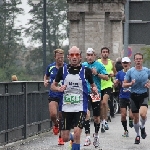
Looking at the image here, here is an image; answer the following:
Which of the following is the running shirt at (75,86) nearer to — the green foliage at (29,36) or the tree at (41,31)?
the green foliage at (29,36)

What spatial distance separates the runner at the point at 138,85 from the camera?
51.0 feet

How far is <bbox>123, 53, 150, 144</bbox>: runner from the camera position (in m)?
15.5

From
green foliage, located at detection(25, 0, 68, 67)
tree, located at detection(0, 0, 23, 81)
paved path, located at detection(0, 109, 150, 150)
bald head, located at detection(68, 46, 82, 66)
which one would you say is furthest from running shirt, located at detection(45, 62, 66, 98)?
green foliage, located at detection(25, 0, 68, 67)

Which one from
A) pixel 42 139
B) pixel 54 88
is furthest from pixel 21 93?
pixel 54 88

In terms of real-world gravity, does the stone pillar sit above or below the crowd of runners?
above

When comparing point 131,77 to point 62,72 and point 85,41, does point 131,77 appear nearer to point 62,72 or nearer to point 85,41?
point 62,72

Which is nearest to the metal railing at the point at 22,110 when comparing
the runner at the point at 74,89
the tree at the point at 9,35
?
the runner at the point at 74,89

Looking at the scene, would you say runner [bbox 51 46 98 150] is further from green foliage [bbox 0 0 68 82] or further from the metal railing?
green foliage [bbox 0 0 68 82]

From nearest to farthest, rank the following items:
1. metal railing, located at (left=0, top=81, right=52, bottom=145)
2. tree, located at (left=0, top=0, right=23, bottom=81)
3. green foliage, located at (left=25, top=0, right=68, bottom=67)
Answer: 1. metal railing, located at (left=0, top=81, right=52, bottom=145)
2. tree, located at (left=0, top=0, right=23, bottom=81)
3. green foliage, located at (left=25, top=0, right=68, bottom=67)

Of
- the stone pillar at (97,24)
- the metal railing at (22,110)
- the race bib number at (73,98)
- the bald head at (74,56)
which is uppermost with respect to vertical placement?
the stone pillar at (97,24)

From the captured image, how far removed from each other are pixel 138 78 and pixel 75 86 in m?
3.43

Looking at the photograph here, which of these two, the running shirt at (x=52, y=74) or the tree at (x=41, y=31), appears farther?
the tree at (x=41, y=31)

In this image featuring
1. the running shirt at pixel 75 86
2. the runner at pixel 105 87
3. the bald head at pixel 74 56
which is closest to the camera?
the bald head at pixel 74 56

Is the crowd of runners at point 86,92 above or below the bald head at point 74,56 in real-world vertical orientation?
below
